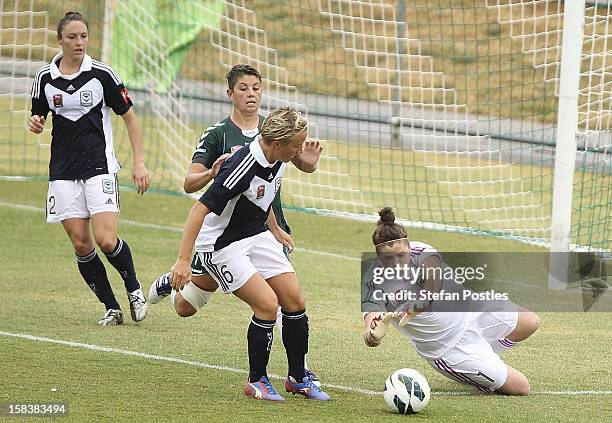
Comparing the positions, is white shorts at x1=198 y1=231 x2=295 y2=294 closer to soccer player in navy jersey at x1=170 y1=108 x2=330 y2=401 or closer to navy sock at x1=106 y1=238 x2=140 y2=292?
soccer player in navy jersey at x1=170 y1=108 x2=330 y2=401

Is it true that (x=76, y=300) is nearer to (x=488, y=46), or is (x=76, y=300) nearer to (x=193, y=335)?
(x=193, y=335)

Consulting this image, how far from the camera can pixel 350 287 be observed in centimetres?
1061

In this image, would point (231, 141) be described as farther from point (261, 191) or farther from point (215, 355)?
point (215, 355)

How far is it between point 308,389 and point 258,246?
34.3 inches

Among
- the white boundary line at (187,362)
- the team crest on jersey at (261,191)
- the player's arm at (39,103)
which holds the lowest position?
the white boundary line at (187,362)

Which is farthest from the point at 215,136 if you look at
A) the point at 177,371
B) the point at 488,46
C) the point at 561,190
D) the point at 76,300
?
the point at 488,46

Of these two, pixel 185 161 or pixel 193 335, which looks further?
pixel 185 161

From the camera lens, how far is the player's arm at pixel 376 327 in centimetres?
659

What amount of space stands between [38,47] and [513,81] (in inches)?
248

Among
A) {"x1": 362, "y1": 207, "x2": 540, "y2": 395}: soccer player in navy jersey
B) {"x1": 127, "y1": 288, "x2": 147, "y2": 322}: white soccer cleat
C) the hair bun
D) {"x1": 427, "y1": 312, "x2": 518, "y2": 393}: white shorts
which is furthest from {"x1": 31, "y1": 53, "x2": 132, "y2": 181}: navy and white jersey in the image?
{"x1": 427, "y1": 312, "x2": 518, "y2": 393}: white shorts

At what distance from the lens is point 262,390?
22.0 feet

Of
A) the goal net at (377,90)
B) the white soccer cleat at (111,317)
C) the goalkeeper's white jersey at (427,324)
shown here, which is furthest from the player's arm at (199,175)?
the goal net at (377,90)

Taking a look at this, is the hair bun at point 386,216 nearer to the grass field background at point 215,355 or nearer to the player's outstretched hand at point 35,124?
the grass field background at point 215,355

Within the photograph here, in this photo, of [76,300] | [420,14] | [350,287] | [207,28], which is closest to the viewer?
[76,300]
